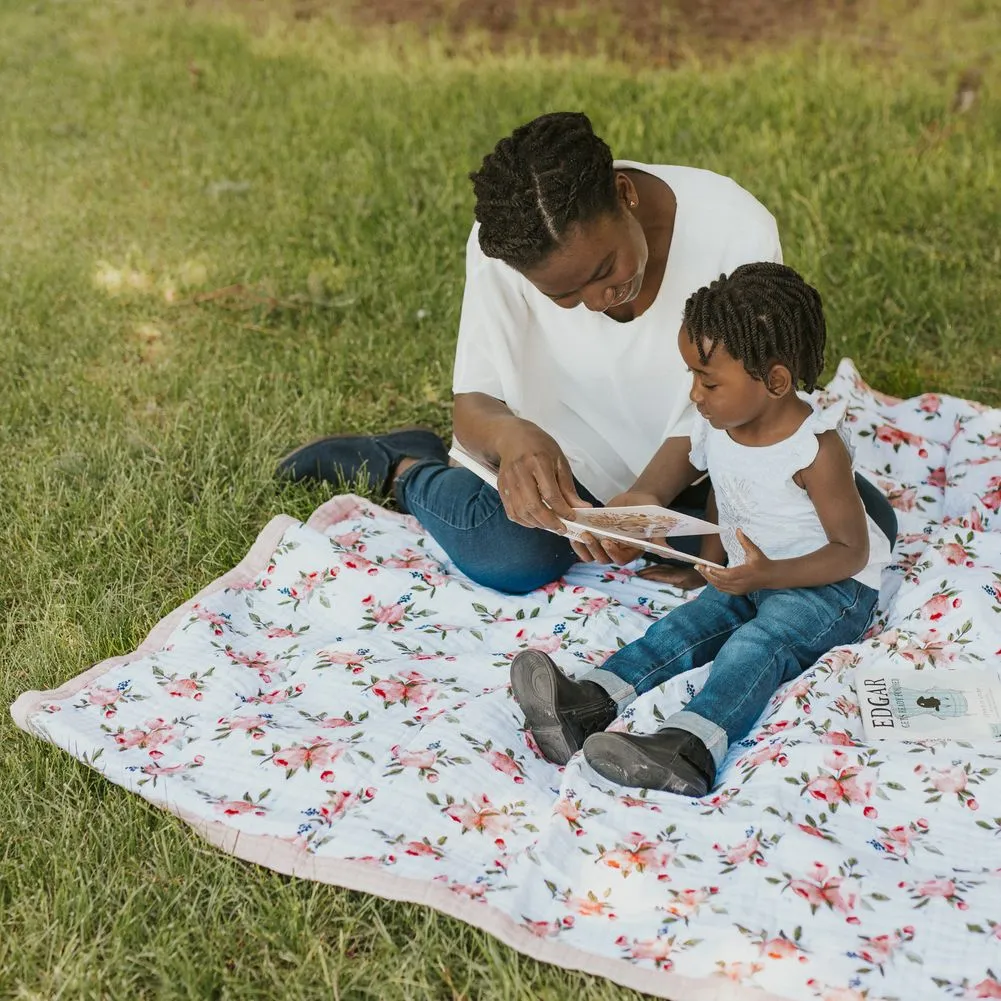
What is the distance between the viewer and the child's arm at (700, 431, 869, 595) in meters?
2.65

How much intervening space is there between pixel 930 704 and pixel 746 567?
0.48 metres

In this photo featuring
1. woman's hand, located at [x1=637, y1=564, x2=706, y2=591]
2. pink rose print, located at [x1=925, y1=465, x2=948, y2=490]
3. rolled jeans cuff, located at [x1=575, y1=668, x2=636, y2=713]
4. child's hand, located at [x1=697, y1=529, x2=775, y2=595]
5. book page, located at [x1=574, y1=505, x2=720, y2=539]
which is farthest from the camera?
pink rose print, located at [x1=925, y1=465, x2=948, y2=490]

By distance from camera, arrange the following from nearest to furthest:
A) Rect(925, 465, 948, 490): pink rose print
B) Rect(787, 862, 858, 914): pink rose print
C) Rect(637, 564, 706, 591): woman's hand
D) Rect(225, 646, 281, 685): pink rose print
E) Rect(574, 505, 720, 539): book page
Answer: Rect(787, 862, 858, 914): pink rose print
Rect(574, 505, 720, 539): book page
Rect(225, 646, 281, 685): pink rose print
Rect(637, 564, 706, 591): woman's hand
Rect(925, 465, 948, 490): pink rose print

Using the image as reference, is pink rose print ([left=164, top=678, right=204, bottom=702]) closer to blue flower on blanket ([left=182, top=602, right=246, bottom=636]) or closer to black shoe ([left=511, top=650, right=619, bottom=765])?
blue flower on blanket ([left=182, top=602, right=246, bottom=636])

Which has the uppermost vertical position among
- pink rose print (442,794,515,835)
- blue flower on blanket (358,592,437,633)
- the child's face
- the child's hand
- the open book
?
the child's face

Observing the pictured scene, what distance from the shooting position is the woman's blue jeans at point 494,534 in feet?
10.3

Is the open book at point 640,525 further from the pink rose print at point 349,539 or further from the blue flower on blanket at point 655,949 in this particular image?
the pink rose print at point 349,539

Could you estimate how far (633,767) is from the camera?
2439 millimetres

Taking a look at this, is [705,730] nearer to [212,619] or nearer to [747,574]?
[747,574]

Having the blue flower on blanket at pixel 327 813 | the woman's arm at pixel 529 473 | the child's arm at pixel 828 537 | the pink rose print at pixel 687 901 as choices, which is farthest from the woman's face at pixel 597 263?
the pink rose print at pixel 687 901

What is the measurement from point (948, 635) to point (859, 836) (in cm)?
69

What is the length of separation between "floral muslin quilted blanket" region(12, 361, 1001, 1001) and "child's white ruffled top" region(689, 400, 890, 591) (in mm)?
254

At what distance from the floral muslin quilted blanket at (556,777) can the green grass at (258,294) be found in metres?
0.10

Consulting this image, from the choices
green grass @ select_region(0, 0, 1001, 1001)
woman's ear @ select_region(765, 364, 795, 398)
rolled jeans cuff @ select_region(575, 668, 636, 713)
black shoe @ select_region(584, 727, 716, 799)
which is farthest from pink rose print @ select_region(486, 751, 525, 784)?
woman's ear @ select_region(765, 364, 795, 398)
